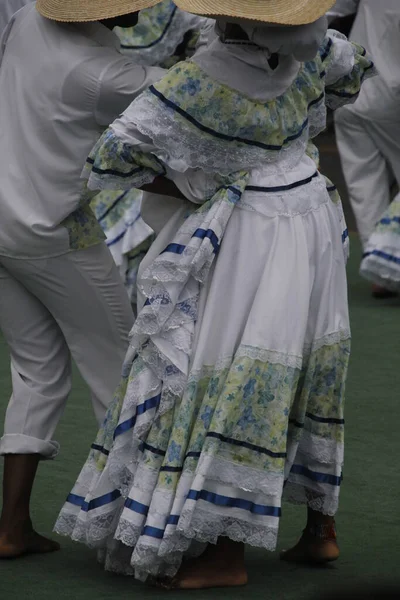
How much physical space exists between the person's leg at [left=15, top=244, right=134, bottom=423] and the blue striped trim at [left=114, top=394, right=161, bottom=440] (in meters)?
0.38

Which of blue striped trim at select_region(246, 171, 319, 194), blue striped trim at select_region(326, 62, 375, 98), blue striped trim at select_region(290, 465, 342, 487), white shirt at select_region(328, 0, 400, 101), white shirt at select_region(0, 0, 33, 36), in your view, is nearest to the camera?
blue striped trim at select_region(246, 171, 319, 194)

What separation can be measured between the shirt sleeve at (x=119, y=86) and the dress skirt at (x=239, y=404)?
13.1 inches

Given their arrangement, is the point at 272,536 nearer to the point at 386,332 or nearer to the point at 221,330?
the point at 221,330

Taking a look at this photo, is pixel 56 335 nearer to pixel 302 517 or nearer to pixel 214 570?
pixel 214 570

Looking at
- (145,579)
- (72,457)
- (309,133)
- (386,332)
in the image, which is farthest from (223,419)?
(386,332)

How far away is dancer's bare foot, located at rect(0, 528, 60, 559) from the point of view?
3.89 metres

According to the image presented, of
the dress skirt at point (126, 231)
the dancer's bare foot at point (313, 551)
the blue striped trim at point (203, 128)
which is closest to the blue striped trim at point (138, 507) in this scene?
the dancer's bare foot at point (313, 551)

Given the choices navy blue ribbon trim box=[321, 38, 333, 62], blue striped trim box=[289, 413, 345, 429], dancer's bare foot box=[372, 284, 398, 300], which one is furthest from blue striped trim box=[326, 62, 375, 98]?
dancer's bare foot box=[372, 284, 398, 300]

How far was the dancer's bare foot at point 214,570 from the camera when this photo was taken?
3652mm

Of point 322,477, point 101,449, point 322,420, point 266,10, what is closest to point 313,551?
point 322,477

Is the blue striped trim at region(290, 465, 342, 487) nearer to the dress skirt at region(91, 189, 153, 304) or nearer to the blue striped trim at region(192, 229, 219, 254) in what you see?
the blue striped trim at region(192, 229, 219, 254)

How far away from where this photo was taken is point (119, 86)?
3.67 metres

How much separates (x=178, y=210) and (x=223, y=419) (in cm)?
61

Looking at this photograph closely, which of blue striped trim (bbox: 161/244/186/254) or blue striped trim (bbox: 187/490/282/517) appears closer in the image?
blue striped trim (bbox: 187/490/282/517)
